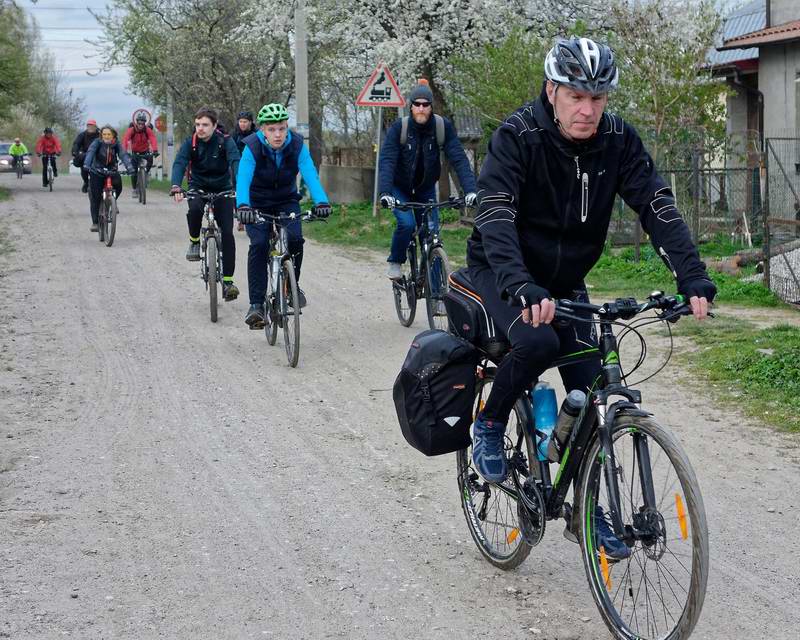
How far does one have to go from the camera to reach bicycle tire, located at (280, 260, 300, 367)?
981cm

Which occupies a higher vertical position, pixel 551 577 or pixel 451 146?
pixel 451 146

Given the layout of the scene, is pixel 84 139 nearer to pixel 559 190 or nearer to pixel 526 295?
pixel 559 190

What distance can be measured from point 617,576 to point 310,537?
1758 millimetres

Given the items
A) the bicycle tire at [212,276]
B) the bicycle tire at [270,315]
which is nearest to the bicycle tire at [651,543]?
the bicycle tire at [270,315]

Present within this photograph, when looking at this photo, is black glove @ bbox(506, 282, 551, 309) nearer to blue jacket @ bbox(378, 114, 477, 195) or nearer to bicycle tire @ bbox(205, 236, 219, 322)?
blue jacket @ bbox(378, 114, 477, 195)

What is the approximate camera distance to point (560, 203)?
4.45 meters

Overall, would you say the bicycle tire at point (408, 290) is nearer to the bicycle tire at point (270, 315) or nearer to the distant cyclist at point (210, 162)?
the bicycle tire at point (270, 315)

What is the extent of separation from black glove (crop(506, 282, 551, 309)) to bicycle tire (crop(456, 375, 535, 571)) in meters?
0.76

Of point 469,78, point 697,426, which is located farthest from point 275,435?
point 469,78

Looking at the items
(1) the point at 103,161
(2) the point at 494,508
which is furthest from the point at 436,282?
(1) the point at 103,161

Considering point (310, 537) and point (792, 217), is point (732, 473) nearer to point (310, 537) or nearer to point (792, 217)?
point (310, 537)

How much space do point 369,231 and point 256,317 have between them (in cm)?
1062

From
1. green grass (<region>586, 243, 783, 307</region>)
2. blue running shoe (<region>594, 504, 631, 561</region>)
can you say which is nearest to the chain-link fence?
green grass (<region>586, 243, 783, 307</region>)

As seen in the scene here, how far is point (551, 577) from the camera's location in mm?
4988
